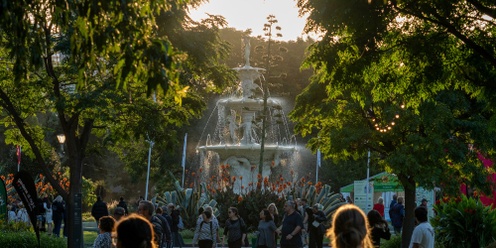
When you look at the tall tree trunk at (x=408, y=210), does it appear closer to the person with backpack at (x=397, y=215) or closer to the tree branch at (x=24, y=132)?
the person with backpack at (x=397, y=215)

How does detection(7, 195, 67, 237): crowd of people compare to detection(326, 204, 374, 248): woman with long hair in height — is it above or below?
above

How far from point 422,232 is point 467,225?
1012cm

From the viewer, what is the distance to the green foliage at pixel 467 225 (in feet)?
72.1

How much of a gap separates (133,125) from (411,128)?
859cm

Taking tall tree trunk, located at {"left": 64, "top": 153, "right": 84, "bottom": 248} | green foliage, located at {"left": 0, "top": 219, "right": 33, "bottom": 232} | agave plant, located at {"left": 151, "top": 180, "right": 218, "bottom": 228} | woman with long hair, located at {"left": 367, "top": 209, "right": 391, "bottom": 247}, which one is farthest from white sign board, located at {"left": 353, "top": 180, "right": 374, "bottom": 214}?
woman with long hair, located at {"left": 367, "top": 209, "right": 391, "bottom": 247}

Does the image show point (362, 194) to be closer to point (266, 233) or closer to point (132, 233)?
point (266, 233)

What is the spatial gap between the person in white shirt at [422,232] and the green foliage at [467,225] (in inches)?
376

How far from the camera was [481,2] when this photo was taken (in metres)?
16.5

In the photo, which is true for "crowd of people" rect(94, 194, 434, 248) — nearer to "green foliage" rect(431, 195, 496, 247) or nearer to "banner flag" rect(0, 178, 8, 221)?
"green foliage" rect(431, 195, 496, 247)

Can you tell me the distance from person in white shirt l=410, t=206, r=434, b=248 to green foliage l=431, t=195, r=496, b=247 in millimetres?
9552

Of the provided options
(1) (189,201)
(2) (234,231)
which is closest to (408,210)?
(1) (189,201)

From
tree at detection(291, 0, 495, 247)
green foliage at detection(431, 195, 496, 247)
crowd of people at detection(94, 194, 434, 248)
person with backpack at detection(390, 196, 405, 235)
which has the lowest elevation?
crowd of people at detection(94, 194, 434, 248)

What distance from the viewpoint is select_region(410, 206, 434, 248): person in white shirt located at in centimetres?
1265

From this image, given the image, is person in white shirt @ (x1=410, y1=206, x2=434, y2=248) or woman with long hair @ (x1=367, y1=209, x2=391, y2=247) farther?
woman with long hair @ (x1=367, y1=209, x2=391, y2=247)
